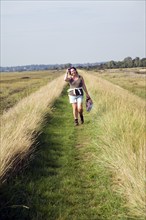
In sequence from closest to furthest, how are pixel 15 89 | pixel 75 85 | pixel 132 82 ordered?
pixel 75 85, pixel 15 89, pixel 132 82

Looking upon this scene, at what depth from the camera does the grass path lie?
4949 mm

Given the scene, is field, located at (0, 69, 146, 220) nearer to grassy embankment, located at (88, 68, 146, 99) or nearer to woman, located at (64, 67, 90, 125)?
woman, located at (64, 67, 90, 125)

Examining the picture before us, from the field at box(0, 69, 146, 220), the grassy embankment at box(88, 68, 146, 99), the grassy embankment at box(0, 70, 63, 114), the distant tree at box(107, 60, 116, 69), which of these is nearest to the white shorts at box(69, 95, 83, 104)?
the field at box(0, 69, 146, 220)

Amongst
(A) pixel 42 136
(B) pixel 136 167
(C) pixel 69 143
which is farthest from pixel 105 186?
(A) pixel 42 136

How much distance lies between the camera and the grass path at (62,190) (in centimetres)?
495

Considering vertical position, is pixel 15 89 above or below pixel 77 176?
above

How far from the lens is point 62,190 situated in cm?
584

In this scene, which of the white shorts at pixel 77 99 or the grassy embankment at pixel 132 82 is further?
the grassy embankment at pixel 132 82

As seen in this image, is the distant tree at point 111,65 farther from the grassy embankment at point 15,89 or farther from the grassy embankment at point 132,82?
the grassy embankment at point 15,89

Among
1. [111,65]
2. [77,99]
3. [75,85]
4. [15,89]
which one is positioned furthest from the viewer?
[111,65]

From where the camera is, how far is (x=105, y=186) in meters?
6.05

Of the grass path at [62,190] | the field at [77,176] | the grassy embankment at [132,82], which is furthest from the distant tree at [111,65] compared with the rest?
the grass path at [62,190]

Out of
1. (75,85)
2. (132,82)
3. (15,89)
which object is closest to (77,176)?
(75,85)

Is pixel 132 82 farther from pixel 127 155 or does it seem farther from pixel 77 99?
pixel 127 155
